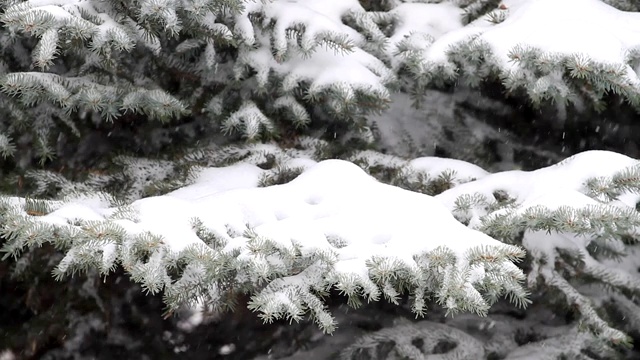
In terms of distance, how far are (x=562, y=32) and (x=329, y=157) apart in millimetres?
996

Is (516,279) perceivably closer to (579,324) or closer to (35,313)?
(579,324)

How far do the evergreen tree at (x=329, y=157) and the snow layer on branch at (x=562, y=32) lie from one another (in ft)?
0.04

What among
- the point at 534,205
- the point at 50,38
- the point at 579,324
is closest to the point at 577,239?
the point at 579,324

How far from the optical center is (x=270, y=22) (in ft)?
8.98

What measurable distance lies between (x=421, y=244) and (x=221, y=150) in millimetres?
1088

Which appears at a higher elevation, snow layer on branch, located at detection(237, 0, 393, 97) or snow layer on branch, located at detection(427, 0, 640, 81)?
snow layer on branch, located at detection(427, 0, 640, 81)

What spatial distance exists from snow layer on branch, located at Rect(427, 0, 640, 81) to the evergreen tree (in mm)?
11

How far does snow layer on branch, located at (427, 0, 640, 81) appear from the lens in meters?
2.51

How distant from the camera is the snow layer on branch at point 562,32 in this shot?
98.7 inches

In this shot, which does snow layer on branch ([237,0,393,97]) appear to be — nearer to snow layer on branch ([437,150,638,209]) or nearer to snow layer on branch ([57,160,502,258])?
snow layer on branch ([57,160,502,258])

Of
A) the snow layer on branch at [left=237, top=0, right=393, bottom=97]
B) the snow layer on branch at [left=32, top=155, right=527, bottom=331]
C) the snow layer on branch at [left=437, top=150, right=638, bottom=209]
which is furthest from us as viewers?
the snow layer on branch at [left=237, top=0, right=393, bottom=97]

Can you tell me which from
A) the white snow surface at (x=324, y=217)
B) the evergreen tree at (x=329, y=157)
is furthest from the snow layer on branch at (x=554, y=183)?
the white snow surface at (x=324, y=217)

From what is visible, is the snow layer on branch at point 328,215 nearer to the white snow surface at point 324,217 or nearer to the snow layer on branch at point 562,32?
the white snow surface at point 324,217

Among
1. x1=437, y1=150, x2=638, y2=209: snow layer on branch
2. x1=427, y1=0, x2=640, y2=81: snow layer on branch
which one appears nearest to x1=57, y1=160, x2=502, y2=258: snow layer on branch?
x1=437, y1=150, x2=638, y2=209: snow layer on branch
